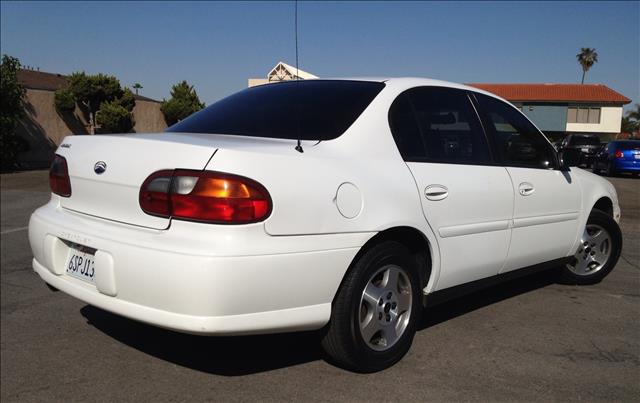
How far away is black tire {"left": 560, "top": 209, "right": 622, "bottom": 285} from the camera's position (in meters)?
4.84

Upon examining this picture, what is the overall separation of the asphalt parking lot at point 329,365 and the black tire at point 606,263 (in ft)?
1.08

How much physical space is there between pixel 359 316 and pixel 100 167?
157 cm

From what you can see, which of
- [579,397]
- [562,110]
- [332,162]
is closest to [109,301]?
[332,162]

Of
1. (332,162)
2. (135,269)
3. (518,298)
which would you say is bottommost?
(518,298)

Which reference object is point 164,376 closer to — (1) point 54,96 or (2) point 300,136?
(2) point 300,136

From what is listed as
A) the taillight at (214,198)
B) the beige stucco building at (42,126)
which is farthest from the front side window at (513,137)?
the beige stucco building at (42,126)

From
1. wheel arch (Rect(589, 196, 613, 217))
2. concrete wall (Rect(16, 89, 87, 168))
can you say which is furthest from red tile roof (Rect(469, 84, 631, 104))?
wheel arch (Rect(589, 196, 613, 217))

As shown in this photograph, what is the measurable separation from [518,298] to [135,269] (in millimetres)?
3219

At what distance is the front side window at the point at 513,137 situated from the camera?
3.94 m

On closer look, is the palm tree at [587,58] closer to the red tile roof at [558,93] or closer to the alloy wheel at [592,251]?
the red tile roof at [558,93]

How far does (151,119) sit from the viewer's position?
33.3 m

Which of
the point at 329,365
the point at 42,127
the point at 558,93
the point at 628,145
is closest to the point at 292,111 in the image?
the point at 329,365

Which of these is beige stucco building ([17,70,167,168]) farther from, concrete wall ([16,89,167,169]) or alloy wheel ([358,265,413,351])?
alloy wheel ([358,265,413,351])

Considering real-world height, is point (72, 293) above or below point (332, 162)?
below
